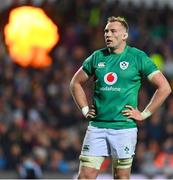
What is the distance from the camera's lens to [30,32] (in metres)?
18.8

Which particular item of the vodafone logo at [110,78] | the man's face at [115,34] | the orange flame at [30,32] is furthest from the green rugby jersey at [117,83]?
the orange flame at [30,32]

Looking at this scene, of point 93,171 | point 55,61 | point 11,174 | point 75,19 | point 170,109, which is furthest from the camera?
point 75,19

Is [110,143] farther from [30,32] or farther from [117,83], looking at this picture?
[30,32]

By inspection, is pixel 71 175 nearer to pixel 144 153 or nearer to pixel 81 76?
pixel 144 153

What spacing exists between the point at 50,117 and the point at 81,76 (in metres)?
7.63

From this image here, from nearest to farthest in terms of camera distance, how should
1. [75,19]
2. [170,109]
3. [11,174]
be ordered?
1. [11,174]
2. [170,109]
3. [75,19]

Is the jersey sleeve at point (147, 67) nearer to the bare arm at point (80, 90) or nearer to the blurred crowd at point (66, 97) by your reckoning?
the bare arm at point (80, 90)

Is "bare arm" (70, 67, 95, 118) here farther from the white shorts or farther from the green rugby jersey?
the white shorts

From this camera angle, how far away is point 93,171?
855 cm

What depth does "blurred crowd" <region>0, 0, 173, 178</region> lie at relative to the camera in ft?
49.8

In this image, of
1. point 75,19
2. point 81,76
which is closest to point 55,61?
point 75,19

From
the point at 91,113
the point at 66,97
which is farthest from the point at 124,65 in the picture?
the point at 66,97

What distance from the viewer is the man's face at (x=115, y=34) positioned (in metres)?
8.60

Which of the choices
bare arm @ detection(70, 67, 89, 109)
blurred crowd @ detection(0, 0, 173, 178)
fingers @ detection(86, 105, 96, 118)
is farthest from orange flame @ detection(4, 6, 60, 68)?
fingers @ detection(86, 105, 96, 118)
